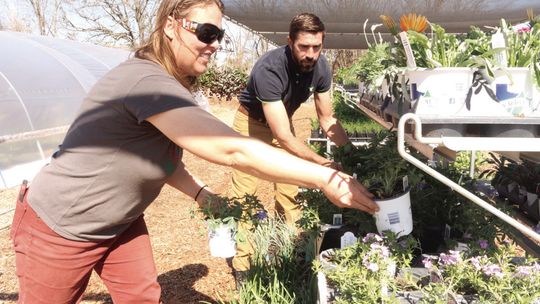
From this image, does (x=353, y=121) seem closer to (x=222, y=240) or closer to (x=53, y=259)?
(x=222, y=240)

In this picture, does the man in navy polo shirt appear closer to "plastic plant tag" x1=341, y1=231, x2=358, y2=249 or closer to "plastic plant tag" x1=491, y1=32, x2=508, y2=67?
"plastic plant tag" x1=341, y1=231, x2=358, y2=249

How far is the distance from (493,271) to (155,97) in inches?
42.2

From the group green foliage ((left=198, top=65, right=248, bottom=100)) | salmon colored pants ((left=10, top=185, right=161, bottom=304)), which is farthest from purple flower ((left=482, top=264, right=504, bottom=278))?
green foliage ((left=198, top=65, right=248, bottom=100))

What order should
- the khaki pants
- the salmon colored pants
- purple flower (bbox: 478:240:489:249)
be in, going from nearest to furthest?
1. the salmon colored pants
2. purple flower (bbox: 478:240:489:249)
3. the khaki pants

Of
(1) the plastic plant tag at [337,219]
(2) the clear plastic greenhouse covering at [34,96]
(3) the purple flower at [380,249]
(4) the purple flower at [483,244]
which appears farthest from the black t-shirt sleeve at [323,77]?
(2) the clear plastic greenhouse covering at [34,96]

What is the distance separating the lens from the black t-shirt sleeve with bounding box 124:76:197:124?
3.63 feet

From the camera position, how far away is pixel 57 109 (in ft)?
19.8

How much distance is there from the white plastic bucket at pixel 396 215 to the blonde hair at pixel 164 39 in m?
0.75

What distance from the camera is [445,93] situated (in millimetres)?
1134

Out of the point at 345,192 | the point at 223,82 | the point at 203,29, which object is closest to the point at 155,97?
the point at 203,29

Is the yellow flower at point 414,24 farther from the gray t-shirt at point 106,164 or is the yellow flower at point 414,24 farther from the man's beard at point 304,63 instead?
the man's beard at point 304,63

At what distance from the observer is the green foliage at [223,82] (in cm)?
1283

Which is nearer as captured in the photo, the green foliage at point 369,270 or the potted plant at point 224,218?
the green foliage at point 369,270

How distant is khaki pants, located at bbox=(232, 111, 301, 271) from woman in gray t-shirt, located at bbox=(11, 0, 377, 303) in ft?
3.93
